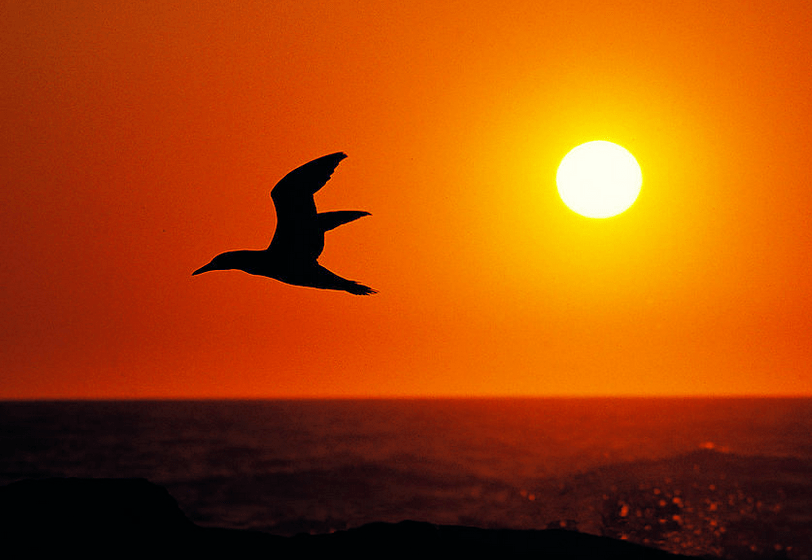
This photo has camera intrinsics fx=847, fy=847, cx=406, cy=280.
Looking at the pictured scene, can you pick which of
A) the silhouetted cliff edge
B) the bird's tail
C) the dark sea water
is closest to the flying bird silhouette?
the bird's tail

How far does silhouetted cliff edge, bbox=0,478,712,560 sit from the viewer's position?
9.06m

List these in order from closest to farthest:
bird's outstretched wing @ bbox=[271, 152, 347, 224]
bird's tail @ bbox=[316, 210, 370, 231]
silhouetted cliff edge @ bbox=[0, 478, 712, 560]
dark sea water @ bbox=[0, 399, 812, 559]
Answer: bird's outstretched wing @ bbox=[271, 152, 347, 224] < bird's tail @ bbox=[316, 210, 370, 231] < silhouetted cliff edge @ bbox=[0, 478, 712, 560] < dark sea water @ bbox=[0, 399, 812, 559]

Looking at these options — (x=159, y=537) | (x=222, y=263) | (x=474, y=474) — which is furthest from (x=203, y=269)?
(x=474, y=474)

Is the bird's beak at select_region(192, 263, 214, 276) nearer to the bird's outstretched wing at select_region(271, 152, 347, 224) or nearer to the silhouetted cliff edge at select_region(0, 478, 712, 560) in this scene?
the bird's outstretched wing at select_region(271, 152, 347, 224)

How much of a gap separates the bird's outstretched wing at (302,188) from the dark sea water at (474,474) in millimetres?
29667

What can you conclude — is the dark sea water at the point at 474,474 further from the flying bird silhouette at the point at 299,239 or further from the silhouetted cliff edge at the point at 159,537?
the flying bird silhouette at the point at 299,239

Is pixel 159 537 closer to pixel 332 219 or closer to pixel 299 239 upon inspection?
pixel 299 239

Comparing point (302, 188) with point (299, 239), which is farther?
point (299, 239)

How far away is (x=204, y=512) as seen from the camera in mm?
39469

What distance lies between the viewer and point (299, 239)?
804cm

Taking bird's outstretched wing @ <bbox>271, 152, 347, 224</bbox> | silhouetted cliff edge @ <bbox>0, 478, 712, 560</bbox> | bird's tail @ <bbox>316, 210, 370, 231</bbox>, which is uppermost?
bird's outstretched wing @ <bbox>271, 152, 347, 224</bbox>

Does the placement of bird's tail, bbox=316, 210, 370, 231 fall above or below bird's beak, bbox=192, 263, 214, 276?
above

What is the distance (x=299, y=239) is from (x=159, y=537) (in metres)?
3.94

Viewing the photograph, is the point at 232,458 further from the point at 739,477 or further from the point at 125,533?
the point at 125,533
